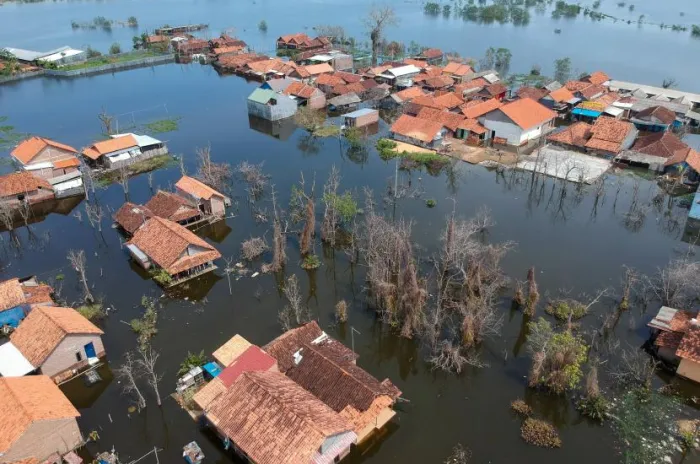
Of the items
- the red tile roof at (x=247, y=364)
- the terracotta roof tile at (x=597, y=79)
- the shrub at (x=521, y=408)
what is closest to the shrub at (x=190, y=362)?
the red tile roof at (x=247, y=364)

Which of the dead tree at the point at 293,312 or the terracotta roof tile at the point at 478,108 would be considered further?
the terracotta roof tile at the point at 478,108

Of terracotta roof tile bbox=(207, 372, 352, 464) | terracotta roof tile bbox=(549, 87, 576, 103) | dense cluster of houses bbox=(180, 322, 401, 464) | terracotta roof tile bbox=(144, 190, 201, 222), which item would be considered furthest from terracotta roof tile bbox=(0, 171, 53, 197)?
terracotta roof tile bbox=(549, 87, 576, 103)

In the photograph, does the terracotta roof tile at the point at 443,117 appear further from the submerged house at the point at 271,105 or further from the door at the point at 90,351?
the door at the point at 90,351

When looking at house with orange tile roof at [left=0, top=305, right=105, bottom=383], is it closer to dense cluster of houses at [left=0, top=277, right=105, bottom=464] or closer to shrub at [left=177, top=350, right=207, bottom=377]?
dense cluster of houses at [left=0, top=277, right=105, bottom=464]

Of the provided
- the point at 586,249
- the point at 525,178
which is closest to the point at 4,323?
the point at 586,249

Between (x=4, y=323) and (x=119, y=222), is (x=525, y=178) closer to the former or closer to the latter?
(x=119, y=222)
